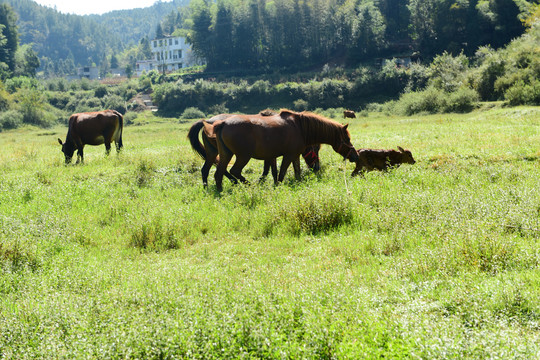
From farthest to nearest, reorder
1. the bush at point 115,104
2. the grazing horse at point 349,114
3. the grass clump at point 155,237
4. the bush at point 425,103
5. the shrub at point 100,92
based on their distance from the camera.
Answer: the shrub at point 100,92
the bush at point 115,104
the grazing horse at point 349,114
the bush at point 425,103
the grass clump at point 155,237

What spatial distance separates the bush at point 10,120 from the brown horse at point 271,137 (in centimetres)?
4839

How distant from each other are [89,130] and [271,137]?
10.4 metres

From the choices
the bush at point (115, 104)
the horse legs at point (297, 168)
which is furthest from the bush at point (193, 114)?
the horse legs at point (297, 168)

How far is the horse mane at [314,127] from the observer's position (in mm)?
12312

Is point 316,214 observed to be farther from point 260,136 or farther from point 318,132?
point 318,132

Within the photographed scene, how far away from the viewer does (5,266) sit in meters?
6.76

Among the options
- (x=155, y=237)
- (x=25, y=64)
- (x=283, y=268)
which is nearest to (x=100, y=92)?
(x=25, y=64)

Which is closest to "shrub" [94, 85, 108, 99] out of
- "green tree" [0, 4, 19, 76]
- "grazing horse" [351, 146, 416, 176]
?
"green tree" [0, 4, 19, 76]

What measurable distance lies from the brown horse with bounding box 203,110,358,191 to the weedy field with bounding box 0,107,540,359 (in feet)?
2.92

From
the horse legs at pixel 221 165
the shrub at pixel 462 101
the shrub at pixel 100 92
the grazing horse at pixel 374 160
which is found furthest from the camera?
the shrub at pixel 100 92

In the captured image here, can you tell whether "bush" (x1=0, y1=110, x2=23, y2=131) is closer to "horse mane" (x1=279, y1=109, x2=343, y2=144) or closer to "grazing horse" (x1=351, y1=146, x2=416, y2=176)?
"horse mane" (x1=279, y1=109, x2=343, y2=144)

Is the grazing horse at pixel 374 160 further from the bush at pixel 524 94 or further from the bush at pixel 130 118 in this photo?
the bush at pixel 130 118

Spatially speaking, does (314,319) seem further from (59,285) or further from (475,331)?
(59,285)

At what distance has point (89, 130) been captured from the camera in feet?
60.4
